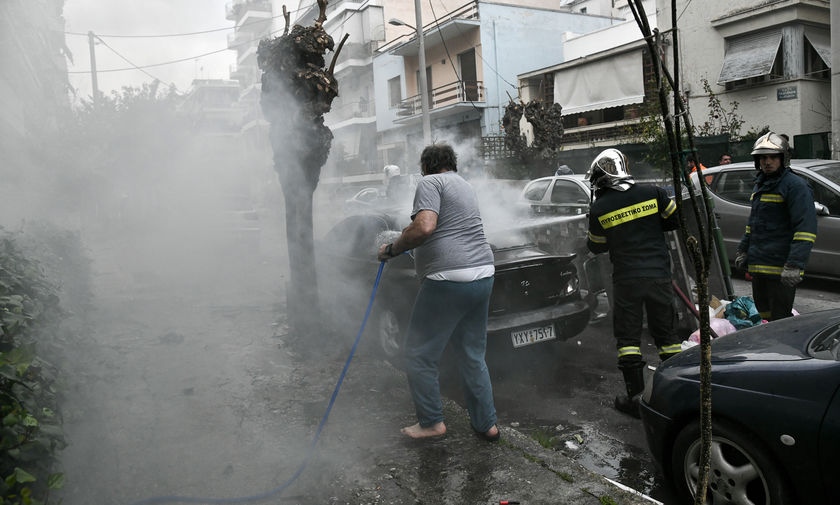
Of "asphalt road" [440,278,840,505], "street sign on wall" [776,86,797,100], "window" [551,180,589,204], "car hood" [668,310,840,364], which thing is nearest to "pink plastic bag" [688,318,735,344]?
"asphalt road" [440,278,840,505]

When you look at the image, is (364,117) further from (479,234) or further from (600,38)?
(479,234)

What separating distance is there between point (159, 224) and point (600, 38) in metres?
17.1

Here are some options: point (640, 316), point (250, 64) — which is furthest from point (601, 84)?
point (250, 64)

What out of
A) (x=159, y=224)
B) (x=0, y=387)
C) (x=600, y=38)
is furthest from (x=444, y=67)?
(x=0, y=387)

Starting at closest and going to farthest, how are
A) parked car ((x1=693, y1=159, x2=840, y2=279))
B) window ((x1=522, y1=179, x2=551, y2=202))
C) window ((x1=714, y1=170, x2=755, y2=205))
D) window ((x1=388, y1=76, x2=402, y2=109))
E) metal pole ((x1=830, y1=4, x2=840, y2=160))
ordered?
parked car ((x1=693, y1=159, x2=840, y2=279))
window ((x1=714, y1=170, x2=755, y2=205))
metal pole ((x1=830, y1=4, x2=840, y2=160))
window ((x1=522, y1=179, x2=551, y2=202))
window ((x1=388, y1=76, x2=402, y2=109))

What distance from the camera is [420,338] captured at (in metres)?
3.69

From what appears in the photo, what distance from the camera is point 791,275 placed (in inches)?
185

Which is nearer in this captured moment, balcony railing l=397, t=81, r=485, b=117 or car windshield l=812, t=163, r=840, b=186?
car windshield l=812, t=163, r=840, b=186

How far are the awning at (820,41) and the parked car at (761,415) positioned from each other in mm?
14819

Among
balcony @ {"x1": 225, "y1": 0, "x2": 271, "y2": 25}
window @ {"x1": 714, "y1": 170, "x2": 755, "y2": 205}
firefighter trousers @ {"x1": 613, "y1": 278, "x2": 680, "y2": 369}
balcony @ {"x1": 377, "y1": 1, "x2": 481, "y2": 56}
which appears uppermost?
balcony @ {"x1": 225, "y1": 0, "x2": 271, "y2": 25}

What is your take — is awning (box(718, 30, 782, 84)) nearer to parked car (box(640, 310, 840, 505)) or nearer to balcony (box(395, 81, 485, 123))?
balcony (box(395, 81, 485, 123))

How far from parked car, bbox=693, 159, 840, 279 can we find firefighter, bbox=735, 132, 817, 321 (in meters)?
2.72

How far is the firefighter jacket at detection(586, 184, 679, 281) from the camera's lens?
4.29 metres

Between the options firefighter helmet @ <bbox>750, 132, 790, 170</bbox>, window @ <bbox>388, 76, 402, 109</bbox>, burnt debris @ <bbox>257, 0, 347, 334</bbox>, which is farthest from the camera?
window @ <bbox>388, 76, 402, 109</bbox>
